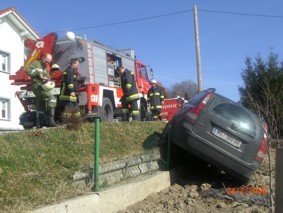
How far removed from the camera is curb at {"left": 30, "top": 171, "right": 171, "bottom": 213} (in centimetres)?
471

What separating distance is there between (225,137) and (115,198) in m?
2.81

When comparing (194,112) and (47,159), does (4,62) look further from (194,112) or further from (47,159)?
(47,159)

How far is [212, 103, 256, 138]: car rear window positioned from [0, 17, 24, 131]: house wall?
1597 centimetres

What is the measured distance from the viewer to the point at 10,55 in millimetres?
23281

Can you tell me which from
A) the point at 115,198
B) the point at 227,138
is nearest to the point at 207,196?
the point at 227,138

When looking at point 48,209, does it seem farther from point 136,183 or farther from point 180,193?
point 180,193

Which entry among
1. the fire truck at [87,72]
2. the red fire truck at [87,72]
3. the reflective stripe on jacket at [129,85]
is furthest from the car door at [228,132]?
the fire truck at [87,72]

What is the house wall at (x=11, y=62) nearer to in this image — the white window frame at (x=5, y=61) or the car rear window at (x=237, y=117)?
the white window frame at (x=5, y=61)

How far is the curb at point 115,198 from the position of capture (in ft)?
15.4

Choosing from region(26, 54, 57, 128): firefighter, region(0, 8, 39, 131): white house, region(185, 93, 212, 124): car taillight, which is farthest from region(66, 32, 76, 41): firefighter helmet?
region(0, 8, 39, 131): white house

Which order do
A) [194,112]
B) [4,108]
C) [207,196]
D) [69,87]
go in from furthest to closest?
[4,108], [69,87], [194,112], [207,196]

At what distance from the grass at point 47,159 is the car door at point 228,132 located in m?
1.26

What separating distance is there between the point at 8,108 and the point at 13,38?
4.01 meters


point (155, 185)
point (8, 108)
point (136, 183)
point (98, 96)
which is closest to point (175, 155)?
point (155, 185)
